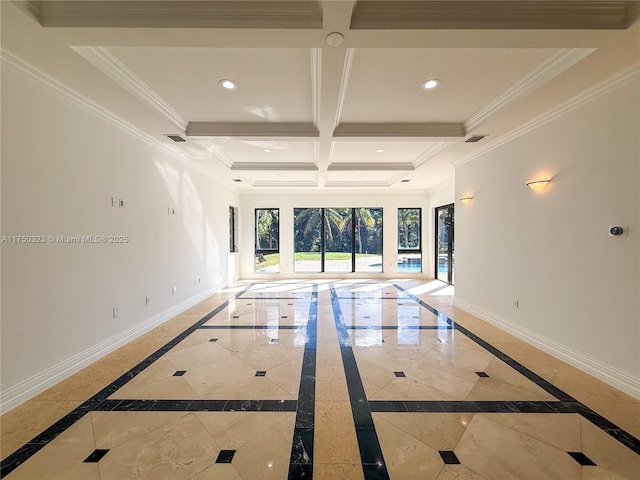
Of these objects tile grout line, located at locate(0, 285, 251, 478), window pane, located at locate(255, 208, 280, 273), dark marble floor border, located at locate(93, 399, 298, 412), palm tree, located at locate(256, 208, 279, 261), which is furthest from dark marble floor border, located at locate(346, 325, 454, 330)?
palm tree, located at locate(256, 208, 279, 261)

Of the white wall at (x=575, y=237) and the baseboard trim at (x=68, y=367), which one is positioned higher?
the white wall at (x=575, y=237)

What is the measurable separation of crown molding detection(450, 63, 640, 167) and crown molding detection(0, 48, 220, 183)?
5.23 meters

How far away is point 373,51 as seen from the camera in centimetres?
237

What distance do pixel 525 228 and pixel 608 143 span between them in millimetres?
1335

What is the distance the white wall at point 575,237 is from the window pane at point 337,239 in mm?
5279

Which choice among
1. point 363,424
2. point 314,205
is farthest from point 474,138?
point 314,205

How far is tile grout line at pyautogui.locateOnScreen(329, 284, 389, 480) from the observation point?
5.69 ft

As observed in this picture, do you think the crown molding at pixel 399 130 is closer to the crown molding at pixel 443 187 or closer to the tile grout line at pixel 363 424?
the tile grout line at pixel 363 424

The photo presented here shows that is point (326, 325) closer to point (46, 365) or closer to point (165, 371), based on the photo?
point (165, 371)

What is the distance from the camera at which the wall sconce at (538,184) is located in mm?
3378

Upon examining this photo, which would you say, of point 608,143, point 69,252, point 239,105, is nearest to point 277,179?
point 239,105

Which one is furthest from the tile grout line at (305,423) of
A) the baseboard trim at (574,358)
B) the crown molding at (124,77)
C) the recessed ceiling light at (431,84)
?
the crown molding at (124,77)

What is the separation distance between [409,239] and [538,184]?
19.9 feet

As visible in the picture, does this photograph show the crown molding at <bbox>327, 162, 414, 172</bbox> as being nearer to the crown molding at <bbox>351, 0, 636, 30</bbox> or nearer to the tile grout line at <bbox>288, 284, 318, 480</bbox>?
the tile grout line at <bbox>288, 284, 318, 480</bbox>
